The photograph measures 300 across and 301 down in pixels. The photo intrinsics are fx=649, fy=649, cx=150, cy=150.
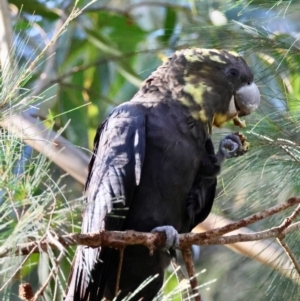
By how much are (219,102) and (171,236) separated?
0.41 metres

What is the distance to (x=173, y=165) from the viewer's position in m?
1.34

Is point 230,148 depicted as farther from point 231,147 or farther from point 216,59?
point 216,59

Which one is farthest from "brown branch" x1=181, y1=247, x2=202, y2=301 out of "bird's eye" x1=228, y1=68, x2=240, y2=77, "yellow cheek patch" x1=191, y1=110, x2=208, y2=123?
"bird's eye" x1=228, y1=68, x2=240, y2=77

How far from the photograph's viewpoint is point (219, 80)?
1.51 metres

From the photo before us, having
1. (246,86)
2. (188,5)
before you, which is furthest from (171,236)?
(188,5)

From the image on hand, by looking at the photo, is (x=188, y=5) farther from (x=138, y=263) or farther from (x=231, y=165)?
(x=138, y=263)

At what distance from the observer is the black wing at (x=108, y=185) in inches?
49.7

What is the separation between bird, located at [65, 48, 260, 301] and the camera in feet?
4.22

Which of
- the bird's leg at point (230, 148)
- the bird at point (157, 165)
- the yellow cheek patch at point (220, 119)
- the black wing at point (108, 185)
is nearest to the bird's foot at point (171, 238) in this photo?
the bird at point (157, 165)

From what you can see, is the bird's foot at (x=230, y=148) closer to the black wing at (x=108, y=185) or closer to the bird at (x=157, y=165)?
the bird at (x=157, y=165)

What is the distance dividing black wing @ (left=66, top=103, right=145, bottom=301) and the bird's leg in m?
0.19

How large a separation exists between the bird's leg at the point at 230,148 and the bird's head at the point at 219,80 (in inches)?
3.5

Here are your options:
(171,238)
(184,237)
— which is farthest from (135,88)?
(184,237)

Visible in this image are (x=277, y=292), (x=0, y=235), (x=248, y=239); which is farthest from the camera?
(x=277, y=292)
